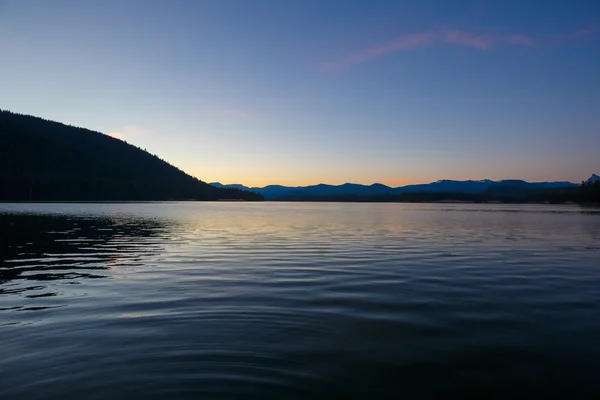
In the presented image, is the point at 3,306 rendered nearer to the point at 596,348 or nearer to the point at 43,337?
the point at 43,337

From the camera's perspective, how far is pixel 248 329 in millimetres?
10328

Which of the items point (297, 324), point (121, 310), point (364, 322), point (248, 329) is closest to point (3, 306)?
point (121, 310)

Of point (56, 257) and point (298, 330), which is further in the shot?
point (56, 257)

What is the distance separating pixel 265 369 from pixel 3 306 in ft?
34.0

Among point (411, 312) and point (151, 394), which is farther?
point (411, 312)

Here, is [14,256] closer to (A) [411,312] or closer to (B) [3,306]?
(B) [3,306]

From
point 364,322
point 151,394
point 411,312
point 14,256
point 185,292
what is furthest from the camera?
point 14,256

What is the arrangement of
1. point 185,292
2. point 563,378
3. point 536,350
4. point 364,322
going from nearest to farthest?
point 563,378 < point 536,350 < point 364,322 < point 185,292

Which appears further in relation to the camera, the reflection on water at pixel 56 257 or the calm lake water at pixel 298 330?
the reflection on water at pixel 56 257

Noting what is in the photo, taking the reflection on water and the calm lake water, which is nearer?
the calm lake water

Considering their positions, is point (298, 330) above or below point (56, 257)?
above

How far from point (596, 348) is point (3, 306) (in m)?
17.1

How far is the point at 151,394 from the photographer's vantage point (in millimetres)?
6684

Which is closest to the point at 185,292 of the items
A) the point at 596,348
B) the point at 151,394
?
the point at 151,394
